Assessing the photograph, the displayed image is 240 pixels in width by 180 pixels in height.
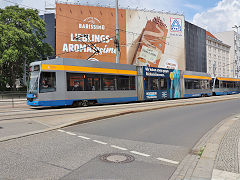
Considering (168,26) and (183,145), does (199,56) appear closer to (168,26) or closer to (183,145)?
(168,26)

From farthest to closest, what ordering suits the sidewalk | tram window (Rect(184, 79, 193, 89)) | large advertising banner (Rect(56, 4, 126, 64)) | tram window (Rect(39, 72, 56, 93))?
large advertising banner (Rect(56, 4, 126, 64)), tram window (Rect(184, 79, 193, 89)), tram window (Rect(39, 72, 56, 93)), the sidewalk

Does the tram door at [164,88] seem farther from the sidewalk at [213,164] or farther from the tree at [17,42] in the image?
the tree at [17,42]

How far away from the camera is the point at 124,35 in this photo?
153ft

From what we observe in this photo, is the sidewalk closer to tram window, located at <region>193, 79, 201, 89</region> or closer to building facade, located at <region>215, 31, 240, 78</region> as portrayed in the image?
tram window, located at <region>193, 79, 201, 89</region>

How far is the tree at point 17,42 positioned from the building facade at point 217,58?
5539 centimetres

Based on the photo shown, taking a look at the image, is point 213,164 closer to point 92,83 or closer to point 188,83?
point 92,83

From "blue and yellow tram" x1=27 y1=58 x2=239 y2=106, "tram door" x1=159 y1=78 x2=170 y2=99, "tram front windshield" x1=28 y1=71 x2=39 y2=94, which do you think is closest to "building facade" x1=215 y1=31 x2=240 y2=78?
"tram door" x1=159 y1=78 x2=170 y2=99

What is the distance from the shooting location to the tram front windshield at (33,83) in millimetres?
14093

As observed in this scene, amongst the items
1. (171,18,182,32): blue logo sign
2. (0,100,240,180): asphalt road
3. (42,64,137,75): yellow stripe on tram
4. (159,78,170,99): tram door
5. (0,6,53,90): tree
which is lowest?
(0,100,240,180): asphalt road

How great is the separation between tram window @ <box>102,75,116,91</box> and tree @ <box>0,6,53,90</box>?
57.2 feet

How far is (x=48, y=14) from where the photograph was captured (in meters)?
49.5

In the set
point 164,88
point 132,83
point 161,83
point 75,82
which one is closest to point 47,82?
point 75,82

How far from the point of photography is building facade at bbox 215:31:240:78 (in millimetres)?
89500

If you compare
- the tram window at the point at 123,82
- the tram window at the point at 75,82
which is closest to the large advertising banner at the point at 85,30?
the tram window at the point at 123,82
